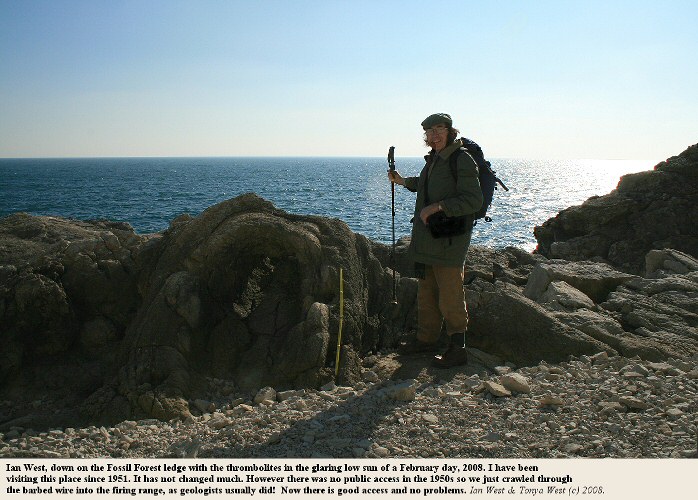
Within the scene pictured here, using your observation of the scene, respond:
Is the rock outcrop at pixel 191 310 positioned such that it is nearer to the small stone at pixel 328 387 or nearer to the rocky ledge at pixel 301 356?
the rocky ledge at pixel 301 356

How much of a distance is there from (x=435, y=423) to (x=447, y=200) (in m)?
2.40

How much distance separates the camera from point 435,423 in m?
5.46

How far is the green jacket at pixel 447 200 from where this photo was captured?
6.37 meters

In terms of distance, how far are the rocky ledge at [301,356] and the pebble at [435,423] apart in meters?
0.02

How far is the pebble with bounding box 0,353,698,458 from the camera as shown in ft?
16.2

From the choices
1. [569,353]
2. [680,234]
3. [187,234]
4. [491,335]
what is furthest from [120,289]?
[680,234]

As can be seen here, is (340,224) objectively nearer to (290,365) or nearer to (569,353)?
(290,365)

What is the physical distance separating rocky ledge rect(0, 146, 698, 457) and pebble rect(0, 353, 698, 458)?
0.9 inches

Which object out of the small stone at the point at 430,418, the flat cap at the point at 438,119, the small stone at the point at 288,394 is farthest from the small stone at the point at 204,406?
the flat cap at the point at 438,119

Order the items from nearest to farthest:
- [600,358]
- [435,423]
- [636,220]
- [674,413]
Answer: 1. [674,413]
2. [435,423]
3. [600,358]
4. [636,220]

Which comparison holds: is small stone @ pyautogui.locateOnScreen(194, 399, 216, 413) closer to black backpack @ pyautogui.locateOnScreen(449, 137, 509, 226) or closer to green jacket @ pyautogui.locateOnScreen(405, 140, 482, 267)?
green jacket @ pyautogui.locateOnScreen(405, 140, 482, 267)

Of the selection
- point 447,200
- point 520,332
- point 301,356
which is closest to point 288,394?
point 301,356

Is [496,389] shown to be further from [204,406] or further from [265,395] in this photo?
[204,406]
